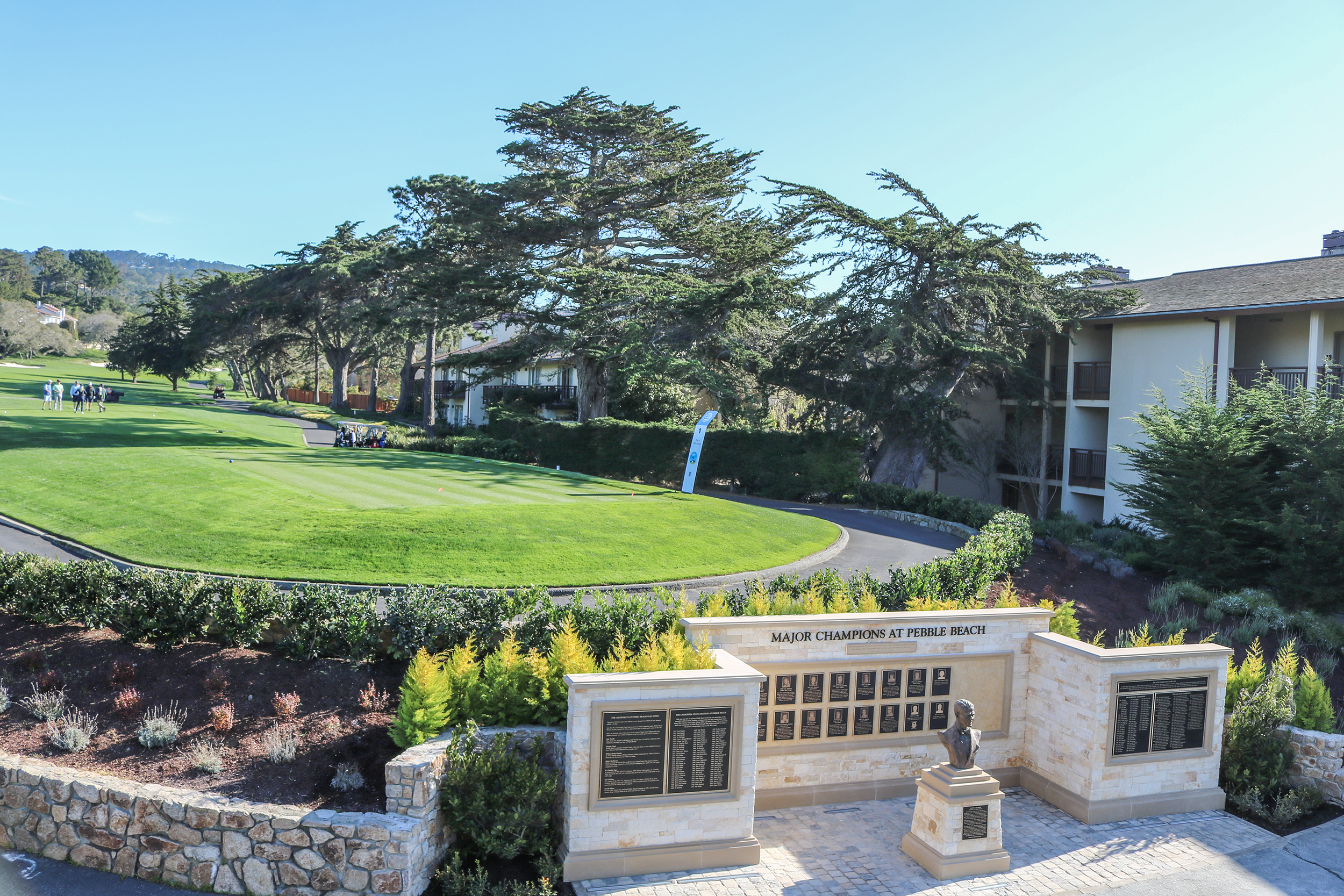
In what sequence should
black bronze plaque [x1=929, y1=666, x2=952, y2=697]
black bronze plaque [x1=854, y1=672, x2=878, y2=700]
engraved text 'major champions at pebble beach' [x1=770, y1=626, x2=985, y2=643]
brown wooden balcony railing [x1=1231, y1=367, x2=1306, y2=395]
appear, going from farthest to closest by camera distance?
1. brown wooden balcony railing [x1=1231, y1=367, x2=1306, y2=395]
2. black bronze plaque [x1=929, y1=666, x2=952, y2=697]
3. black bronze plaque [x1=854, y1=672, x2=878, y2=700]
4. engraved text 'major champions at pebble beach' [x1=770, y1=626, x2=985, y2=643]

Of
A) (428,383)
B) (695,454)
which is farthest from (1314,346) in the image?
(428,383)

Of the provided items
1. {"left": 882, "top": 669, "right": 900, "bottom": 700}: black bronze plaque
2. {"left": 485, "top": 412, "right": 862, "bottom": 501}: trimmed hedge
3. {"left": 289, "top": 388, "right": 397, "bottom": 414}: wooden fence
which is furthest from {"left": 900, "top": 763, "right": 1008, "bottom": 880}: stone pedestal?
{"left": 289, "top": 388, "right": 397, "bottom": 414}: wooden fence

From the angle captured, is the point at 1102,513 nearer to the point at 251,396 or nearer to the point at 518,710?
the point at 518,710

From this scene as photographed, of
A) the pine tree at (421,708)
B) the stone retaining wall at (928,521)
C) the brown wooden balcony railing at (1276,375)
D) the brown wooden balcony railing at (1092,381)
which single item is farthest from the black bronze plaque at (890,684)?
the brown wooden balcony railing at (1092,381)

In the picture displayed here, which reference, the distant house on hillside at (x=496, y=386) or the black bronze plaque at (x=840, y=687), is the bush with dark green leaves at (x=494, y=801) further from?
the distant house on hillside at (x=496, y=386)

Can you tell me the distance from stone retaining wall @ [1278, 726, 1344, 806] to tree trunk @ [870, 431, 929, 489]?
76.0 feet

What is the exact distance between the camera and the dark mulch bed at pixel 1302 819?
9734 millimetres

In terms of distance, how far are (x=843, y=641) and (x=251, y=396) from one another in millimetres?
87730

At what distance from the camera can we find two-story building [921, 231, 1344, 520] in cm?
2730

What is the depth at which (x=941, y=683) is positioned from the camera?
10227mm

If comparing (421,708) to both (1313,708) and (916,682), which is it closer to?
(916,682)

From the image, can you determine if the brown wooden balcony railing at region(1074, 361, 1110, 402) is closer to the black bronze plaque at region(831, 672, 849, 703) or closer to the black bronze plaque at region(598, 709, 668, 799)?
the black bronze plaque at region(831, 672, 849, 703)

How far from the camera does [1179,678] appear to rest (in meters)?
10.0

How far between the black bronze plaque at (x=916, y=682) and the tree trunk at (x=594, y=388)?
1232 inches
